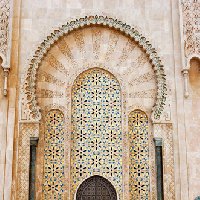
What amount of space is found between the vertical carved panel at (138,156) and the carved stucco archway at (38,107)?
11.5 inches

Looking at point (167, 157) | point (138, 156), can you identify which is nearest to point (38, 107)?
point (138, 156)

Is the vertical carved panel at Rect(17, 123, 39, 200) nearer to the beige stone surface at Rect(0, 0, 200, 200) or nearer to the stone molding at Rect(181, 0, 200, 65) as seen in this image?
the beige stone surface at Rect(0, 0, 200, 200)

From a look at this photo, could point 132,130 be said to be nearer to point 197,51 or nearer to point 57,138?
point 57,138

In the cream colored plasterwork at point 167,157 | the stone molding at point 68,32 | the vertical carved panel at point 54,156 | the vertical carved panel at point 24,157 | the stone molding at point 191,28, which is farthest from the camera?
the stone molding at point 191,28

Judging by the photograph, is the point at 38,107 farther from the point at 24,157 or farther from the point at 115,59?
the point at 115,59

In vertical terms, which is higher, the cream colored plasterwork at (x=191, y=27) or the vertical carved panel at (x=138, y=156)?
the cream colored plasterwork at (x=191, y=27)

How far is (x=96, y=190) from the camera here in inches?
289

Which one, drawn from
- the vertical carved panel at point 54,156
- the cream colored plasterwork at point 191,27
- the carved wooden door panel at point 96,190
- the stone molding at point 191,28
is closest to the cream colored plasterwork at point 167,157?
the carved wooden door panel at point 96,190

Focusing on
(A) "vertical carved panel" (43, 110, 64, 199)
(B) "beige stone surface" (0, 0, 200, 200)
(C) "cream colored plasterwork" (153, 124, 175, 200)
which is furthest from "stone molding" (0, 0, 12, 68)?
(C) "cream colored plasterwork" (153, 124, 175, 200)

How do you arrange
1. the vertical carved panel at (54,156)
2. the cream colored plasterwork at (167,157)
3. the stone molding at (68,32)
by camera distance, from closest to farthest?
the cream colored plasterwork at (167,157), the vertical carved panel at (54,156), the stone molding at (68,32)

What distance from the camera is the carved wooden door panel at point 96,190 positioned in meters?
7.31

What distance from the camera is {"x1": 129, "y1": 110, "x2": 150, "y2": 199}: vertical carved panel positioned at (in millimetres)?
7348

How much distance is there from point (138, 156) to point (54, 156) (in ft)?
4.97

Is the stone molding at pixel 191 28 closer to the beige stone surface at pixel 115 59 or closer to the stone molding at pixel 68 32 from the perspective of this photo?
the beige stone surface at pixel 115 59
